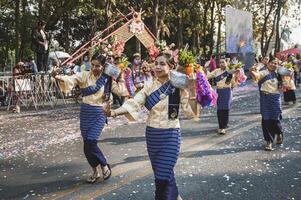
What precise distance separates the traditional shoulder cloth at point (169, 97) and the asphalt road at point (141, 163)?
1.27 metres

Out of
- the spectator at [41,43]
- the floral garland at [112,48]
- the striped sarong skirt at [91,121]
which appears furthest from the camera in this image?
the spectator at [41,43]

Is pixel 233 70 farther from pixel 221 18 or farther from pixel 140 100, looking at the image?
pixel 221 18

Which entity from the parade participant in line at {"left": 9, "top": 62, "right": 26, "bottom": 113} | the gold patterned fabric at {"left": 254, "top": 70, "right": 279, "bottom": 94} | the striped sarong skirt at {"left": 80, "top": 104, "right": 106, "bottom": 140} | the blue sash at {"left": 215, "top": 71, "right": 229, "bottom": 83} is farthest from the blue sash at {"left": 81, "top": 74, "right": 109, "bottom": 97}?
the parade participant in line at {"left": 9, "top": 62, "right": 26, "bottom": 113}

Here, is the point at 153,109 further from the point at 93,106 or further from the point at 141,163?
the point at 141,163

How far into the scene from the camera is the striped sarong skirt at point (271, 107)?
9164mm

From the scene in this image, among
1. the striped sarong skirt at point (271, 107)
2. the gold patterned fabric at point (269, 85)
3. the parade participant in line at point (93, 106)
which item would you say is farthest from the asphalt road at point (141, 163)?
the gold patterned fabric at point (269, 85)

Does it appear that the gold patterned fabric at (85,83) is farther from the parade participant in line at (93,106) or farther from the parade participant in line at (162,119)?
the parade participant in line at (162,119)

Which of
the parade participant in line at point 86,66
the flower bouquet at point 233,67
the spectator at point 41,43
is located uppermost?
the spectator at point 41,43

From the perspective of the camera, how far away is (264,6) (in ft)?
145

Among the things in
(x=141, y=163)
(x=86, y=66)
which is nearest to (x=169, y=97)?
(x=141, y=163)

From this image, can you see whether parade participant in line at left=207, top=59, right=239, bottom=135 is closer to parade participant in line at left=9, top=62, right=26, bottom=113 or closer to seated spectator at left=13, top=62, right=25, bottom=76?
parade participant in line at left=9, top=62, right=26, bottom=113

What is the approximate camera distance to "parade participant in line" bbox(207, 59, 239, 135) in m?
10.8

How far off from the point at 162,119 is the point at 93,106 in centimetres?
190

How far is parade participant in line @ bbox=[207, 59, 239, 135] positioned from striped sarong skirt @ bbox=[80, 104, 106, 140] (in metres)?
4.46
